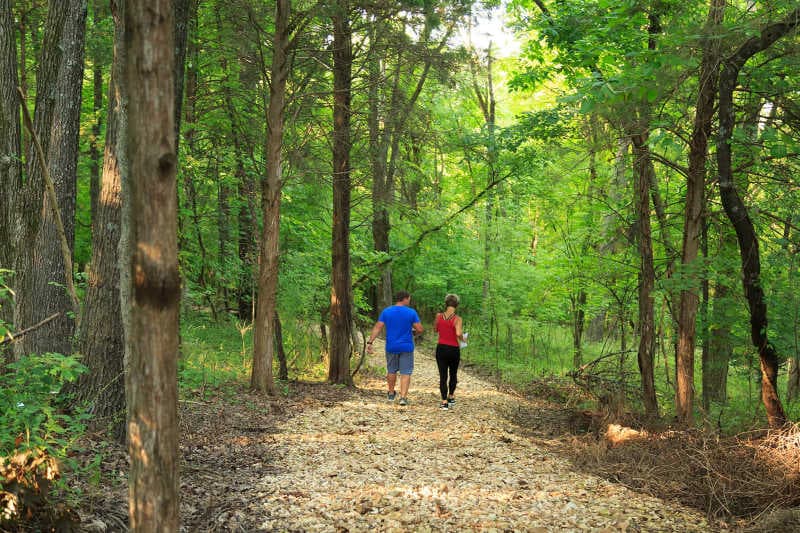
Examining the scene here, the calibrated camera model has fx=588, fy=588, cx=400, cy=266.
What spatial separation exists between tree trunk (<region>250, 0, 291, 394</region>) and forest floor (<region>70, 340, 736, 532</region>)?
73 cm

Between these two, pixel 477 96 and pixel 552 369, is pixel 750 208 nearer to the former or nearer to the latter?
pixel 552 369

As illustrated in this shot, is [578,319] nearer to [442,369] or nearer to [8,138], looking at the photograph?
[442,369]

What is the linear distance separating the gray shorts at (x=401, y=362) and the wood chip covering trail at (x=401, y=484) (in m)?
1.41

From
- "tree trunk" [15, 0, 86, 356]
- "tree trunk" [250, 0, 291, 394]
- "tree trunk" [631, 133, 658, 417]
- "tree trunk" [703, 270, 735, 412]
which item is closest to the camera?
"tree trunk" [15, 0, 86, 356]

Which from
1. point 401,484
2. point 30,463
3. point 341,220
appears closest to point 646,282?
point 341,220

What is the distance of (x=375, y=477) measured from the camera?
20.2ft

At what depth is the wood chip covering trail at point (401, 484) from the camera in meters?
4.95

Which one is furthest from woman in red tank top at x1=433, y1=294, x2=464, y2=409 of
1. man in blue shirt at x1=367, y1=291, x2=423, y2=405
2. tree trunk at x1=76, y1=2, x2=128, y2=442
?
tree trunk at x1=76, y1=2, x2=128, y2=442

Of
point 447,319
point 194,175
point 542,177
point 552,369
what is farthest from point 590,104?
point 552,369

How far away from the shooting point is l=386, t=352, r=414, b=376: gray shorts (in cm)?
1062

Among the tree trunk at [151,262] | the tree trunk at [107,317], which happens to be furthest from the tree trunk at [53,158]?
the tree trunk at [151,262]

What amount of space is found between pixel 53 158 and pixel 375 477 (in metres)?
7.03

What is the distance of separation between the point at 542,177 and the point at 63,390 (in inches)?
517

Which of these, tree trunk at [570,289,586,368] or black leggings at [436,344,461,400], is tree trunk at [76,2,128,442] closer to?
black leggings at [436,344,461,400]
